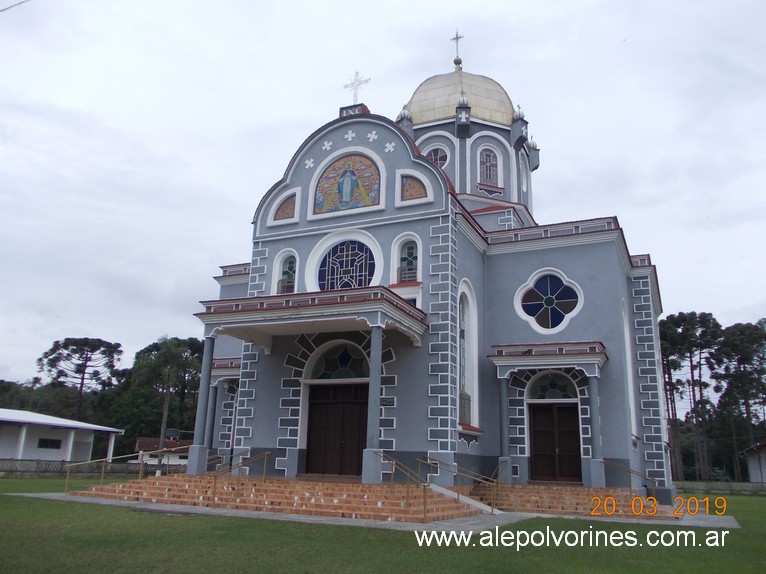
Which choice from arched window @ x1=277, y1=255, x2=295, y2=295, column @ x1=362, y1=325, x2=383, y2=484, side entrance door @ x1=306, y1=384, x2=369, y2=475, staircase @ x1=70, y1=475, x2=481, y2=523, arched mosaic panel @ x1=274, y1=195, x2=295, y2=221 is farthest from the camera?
arched mosaic panel @ x1=274, y1=195, x2=295, y2=221

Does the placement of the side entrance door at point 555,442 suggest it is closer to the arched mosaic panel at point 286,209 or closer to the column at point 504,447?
the column at point 504,447

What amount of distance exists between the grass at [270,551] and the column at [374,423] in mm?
3674

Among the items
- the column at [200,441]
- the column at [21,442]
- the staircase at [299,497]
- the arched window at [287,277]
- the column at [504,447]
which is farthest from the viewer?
the column at [21,442]

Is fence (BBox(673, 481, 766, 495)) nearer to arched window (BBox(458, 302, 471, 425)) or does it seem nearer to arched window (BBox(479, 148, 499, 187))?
arched window (BBox(479, 148, 499, 187))

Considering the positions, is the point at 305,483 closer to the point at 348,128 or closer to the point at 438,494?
the point at 438,494

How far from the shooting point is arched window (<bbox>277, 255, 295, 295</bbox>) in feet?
66.8

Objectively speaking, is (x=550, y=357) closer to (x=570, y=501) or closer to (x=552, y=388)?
(x=552, y=388)

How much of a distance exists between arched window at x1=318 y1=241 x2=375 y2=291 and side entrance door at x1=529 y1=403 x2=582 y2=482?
20.2 feet

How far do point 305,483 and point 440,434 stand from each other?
3656mm

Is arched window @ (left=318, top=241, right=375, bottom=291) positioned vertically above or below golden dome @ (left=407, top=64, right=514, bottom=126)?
below

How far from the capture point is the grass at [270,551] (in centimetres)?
753

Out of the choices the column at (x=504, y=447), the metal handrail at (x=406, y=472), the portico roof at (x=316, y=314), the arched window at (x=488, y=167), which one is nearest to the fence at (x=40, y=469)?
the portico roof at (x=316, y=314)

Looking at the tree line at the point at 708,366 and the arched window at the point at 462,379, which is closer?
the arched window at the point at 462,379

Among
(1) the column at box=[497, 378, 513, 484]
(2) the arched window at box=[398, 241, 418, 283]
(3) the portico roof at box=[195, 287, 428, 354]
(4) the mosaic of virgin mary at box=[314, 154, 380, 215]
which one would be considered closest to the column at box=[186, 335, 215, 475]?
(3) the portico roof at box=[195, 287, 428, 354]
